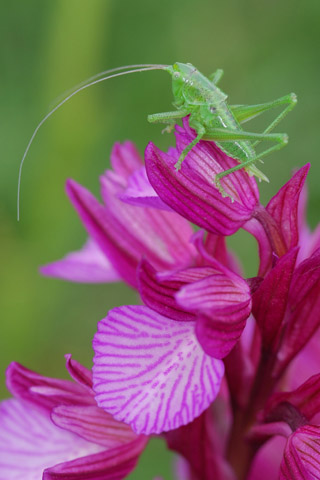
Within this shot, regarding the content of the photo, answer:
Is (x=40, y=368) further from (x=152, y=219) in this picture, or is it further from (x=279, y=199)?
(x=279, y=199)

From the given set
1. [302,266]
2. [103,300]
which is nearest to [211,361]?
[302,266]

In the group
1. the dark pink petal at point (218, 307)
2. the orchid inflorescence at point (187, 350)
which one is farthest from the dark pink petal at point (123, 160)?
the dark pink petal at point (218, 307)

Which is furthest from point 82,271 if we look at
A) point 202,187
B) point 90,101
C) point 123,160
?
point 90,101

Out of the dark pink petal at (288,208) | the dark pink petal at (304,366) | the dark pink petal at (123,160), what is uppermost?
the dark pink petal at (123,160)

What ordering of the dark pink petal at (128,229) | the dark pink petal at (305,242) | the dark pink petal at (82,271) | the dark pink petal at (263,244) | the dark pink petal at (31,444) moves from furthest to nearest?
the dark pink petal at (82,271), the dark pink petal at (305,242), the dark pink petal at (128,229), the dark pink petal at (31,444), the dark pink petal at (263,244)

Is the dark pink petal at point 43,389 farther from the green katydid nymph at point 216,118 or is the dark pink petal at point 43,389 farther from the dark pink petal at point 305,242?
the dark pink petal at point 305,242

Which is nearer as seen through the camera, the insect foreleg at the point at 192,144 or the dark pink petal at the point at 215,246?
the insect foreleg at the point at 192,144

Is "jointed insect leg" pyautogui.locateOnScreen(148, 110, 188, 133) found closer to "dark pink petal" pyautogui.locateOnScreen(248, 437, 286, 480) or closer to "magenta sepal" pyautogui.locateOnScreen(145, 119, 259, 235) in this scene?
"magenta sepal" pyautogui.locateOnScreen(145, 119, 259, 235)
